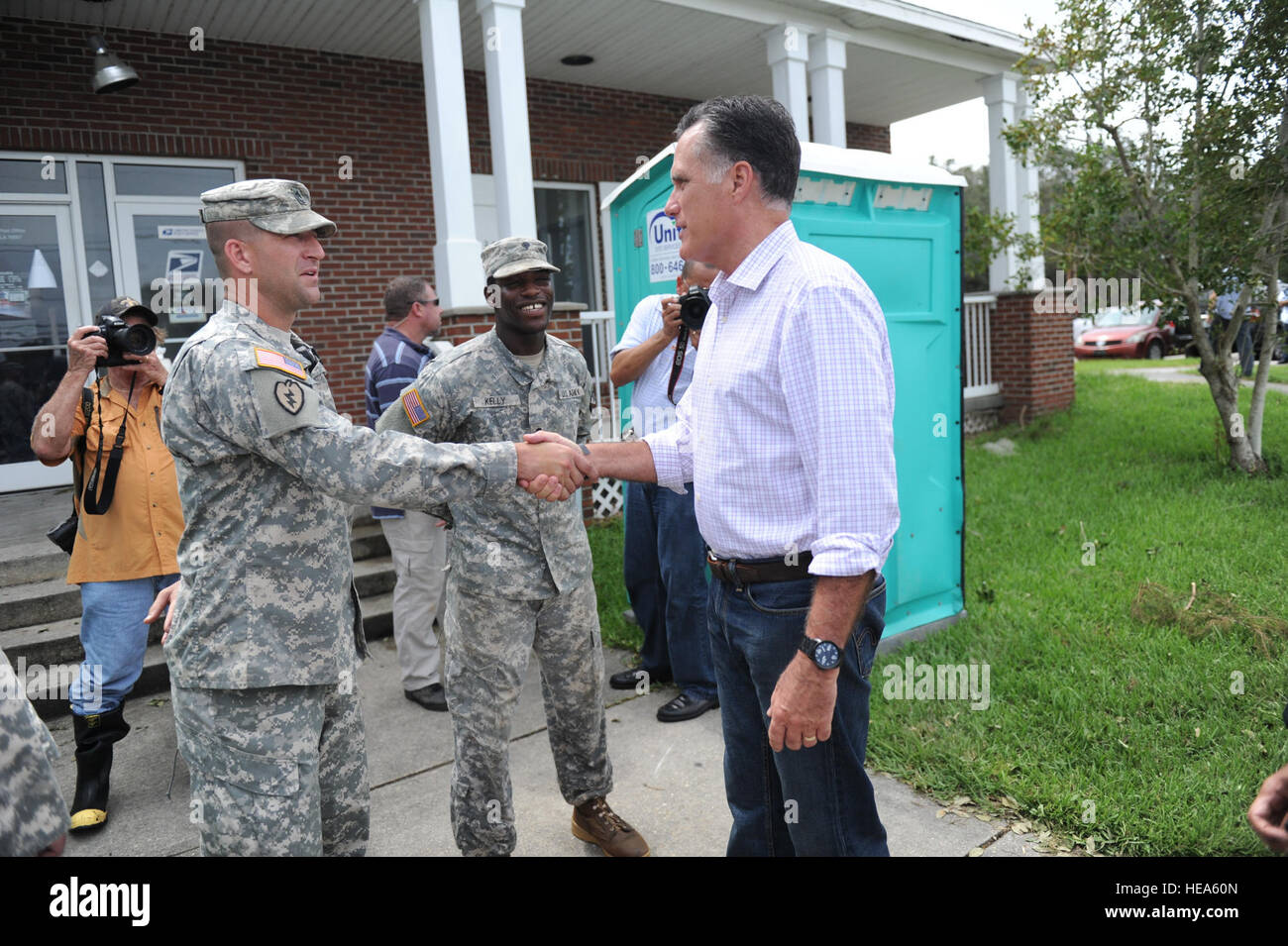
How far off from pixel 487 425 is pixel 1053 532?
488cm

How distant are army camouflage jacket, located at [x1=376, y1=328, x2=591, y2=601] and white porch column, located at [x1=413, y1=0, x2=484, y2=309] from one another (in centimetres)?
406

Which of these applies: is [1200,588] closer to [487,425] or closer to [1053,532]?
[1053,532]

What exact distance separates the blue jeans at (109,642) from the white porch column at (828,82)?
7948 millimetres

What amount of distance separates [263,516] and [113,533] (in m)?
1.81

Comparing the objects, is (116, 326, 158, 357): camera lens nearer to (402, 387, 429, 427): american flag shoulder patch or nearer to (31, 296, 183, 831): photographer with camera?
(31, 296, 183, 831): photographer with camera

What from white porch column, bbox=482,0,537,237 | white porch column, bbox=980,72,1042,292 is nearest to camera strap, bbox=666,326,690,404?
white porch column, bbox=482,0,537,237

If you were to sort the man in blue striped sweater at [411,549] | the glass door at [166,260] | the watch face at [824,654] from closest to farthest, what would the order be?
the watch face at [824,654]
the man in blue striped sweater at [411,549]
the glass door at [166,260]

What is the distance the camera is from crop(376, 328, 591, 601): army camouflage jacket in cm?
298

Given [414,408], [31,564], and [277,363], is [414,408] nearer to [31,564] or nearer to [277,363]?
[277,363]

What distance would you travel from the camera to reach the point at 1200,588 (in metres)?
5.03

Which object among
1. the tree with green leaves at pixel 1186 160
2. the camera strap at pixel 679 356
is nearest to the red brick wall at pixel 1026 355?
the tree with green leaves at pixel 1186 160

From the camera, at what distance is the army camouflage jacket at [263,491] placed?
214 centimetres

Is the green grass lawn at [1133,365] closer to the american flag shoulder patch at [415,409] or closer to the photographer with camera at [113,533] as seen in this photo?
the american flag shoulder patch at [415,409]

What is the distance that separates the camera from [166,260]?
820cm
